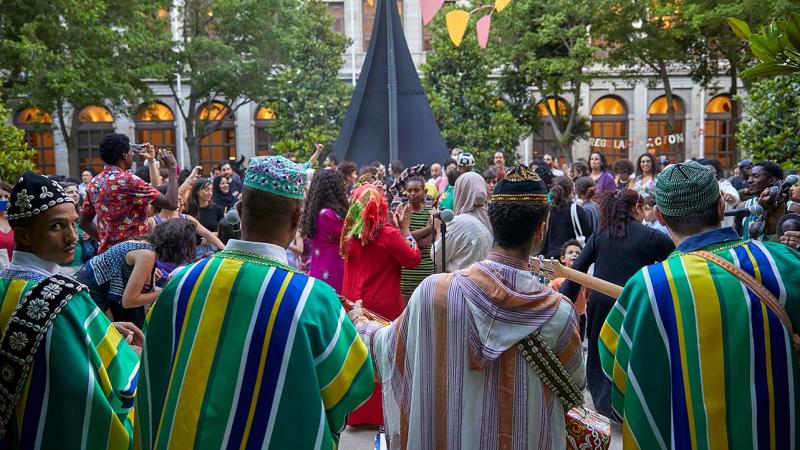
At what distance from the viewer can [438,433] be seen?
3.20 m

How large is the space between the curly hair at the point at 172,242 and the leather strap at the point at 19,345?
2.56 metres

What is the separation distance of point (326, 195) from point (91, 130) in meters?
34.2

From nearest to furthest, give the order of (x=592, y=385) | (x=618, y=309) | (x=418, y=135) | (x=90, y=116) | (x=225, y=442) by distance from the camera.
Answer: (x=225, y=442)
(x=618, y=309)
(x=592, y=385)
(x=418, y=135)
(x=90, y=116)

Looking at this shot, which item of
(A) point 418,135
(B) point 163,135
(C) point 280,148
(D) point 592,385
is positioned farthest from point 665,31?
(B) point 163,135

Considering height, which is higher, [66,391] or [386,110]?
[386,110]

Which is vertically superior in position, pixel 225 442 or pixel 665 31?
pixel 665 31

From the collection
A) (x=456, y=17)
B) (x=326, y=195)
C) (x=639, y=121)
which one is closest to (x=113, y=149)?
(x=326, y=195)

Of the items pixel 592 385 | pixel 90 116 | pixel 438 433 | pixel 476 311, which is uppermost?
pixel 90 116

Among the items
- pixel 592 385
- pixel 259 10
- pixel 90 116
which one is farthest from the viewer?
pixel 90 116

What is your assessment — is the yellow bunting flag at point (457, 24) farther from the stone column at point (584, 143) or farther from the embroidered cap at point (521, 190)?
the stone column at point (584, 143)

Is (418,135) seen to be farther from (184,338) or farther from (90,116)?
(90,116)

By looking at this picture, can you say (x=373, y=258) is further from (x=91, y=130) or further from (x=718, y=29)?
(x=91, y=130)

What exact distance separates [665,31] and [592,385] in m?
21.5

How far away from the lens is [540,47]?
93.1 feet
